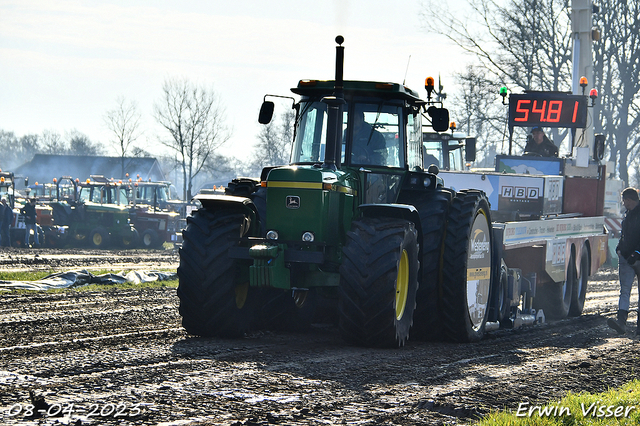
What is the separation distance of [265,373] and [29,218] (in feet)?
78.0

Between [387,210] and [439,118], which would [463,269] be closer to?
[387,210]

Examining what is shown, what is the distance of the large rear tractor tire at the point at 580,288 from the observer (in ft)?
47.1

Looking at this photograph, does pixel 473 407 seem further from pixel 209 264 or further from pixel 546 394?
pixel 209 264

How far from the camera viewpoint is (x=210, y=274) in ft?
27.2

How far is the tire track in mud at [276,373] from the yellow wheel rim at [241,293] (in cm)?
39

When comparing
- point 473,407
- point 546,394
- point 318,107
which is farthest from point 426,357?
point 318,107

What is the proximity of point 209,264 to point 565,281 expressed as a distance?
786 centimetres

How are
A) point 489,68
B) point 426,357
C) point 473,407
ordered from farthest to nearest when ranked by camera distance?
point 489,68 → point 426,357 → point 473,407

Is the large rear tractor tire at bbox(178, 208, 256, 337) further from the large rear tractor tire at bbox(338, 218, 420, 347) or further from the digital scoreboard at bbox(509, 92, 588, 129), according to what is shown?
the digital scoreboard at bbox(509, 92, 588, 129)

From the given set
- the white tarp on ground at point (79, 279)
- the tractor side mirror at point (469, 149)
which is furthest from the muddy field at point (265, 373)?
the tractor side mirror at point (469, 149)

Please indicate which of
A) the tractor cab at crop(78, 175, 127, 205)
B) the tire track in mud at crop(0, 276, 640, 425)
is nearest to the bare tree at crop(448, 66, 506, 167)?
the tractor cab at crop(78, 175, 127, 205)

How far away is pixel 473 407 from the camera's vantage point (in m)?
5.85

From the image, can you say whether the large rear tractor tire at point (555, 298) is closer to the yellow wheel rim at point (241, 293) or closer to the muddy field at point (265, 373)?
the muddy field at point (265, 373)

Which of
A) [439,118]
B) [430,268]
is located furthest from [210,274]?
[439,118]
